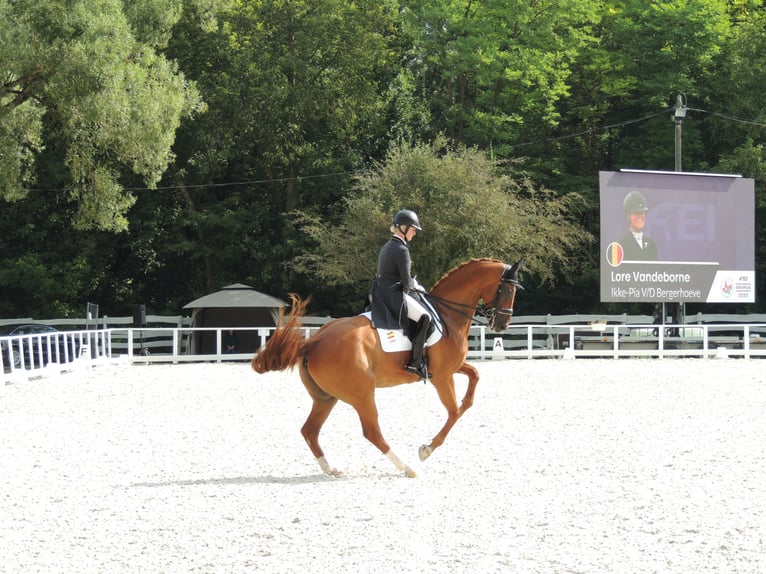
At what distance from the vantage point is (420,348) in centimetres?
934

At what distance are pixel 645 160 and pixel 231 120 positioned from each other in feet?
55.8

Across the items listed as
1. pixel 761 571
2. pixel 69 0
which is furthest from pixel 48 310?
pixel 761 571

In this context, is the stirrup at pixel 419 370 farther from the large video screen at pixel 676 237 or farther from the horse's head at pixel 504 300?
the large video screen at pixel 676 237

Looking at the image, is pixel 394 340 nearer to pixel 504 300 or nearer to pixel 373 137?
pixel 504 300

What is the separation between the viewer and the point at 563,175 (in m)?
43.5

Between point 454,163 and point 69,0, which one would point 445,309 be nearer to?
point 69,0

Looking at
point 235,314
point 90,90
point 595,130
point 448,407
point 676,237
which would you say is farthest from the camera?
point 595,130

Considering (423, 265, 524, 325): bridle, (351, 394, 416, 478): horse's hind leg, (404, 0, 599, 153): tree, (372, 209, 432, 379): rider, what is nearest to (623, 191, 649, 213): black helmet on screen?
(404, 0, 599, 153): tree

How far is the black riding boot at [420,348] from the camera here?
9.33 metres

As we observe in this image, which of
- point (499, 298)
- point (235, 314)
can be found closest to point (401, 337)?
point (499, 298)

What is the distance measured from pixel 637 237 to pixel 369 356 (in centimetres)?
2089

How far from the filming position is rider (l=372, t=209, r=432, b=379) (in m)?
9.27

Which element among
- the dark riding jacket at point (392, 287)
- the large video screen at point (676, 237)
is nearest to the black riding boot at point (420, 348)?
the dark riding jacket at point (392, 287)

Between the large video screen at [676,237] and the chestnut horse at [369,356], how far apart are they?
1897 cm
